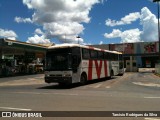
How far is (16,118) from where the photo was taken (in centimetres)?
890

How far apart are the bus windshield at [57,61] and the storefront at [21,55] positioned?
59.8 feet

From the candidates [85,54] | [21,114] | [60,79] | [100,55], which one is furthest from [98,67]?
[21,114]

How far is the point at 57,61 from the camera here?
20.9 meters

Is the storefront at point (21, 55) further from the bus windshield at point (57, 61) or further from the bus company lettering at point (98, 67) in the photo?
the bus windshield at point (57, 61)

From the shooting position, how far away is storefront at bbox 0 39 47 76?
135 feet

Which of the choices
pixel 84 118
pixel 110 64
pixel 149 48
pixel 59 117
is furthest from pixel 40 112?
pixel 149 48

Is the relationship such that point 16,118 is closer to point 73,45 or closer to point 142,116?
point 142,116

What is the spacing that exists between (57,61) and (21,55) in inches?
1423

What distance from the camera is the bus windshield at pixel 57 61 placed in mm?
20594

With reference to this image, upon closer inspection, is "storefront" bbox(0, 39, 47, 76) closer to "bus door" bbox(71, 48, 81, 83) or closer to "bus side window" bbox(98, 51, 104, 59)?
"bus side window" bbox(98, 51, 104, 59)

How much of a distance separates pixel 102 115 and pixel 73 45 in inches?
479

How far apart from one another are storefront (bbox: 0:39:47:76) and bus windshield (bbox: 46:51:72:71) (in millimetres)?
18232

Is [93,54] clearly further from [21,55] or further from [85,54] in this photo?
[21,55]

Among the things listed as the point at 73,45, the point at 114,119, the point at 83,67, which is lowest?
the point at 114,119
